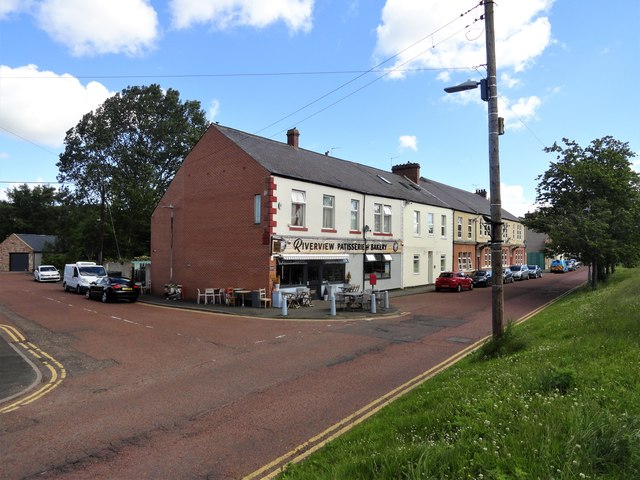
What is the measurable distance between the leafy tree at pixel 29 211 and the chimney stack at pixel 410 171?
219ft

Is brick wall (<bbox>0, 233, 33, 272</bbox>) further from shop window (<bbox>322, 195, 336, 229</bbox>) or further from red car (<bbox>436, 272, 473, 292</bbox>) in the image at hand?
red car (<bbox>436, 272, 473, 292</bbox>)

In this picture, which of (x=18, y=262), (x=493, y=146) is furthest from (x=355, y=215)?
(x=18, y=262)

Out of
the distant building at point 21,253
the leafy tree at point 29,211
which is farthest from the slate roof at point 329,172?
the leafy tree at point 29,211

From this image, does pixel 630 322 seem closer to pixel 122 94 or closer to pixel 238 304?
pixel 238 304

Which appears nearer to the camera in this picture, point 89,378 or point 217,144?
point 89,378

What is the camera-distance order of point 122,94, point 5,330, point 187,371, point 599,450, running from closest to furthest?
point 599,450
point 187,371
point 5,330
point 122,94

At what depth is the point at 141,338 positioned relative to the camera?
13.4m

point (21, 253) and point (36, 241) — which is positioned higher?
point (36, 241)

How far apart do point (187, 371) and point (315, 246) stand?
15248 mm

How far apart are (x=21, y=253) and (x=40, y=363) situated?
69916 mm

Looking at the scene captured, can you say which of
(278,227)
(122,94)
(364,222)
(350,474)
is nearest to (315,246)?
(278,227)

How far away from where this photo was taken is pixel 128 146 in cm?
5091

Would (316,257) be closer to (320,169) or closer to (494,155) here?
(320,169)

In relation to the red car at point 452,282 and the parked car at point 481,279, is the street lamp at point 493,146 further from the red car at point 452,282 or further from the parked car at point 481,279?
the parked car at point 481,279
